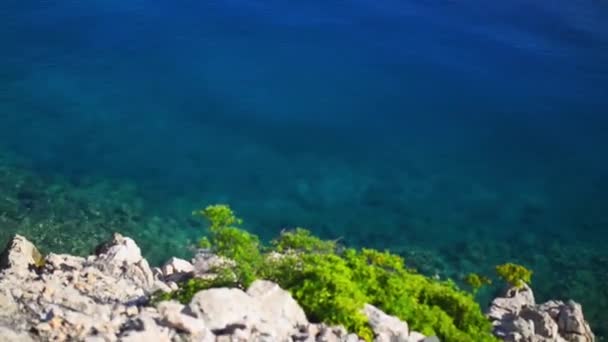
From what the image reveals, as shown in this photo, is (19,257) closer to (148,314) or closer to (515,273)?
(148,314)

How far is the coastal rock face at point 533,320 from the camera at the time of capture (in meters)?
27.8

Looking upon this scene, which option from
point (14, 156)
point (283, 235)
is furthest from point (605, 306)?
point (14, 156)

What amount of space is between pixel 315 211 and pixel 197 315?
24454mm

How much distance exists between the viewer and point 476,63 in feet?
197

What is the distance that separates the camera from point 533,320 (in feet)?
98.1

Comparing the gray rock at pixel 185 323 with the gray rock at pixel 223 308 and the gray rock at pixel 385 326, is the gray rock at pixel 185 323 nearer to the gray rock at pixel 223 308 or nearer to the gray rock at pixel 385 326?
the gray rock at pixel 223 308

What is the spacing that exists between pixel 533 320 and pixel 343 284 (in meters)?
12.6

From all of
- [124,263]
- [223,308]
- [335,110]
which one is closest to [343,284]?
[223,308]

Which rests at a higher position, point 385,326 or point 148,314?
point 148,314

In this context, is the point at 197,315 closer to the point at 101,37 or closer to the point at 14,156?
the point at 14,156

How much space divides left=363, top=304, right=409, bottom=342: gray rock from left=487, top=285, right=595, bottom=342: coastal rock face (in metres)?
8.17

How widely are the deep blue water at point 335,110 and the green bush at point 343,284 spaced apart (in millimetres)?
15876

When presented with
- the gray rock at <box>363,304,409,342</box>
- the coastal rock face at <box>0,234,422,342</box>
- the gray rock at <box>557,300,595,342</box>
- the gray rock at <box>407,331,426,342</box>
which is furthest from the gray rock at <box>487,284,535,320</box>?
the coastal rock face at <box>0,234,422,342</box>

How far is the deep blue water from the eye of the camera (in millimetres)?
44062
